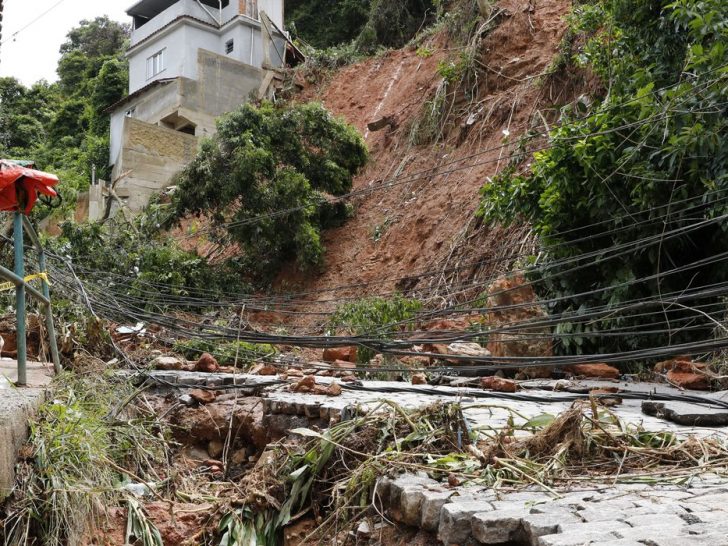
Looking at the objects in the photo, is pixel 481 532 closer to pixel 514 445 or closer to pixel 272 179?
pixel 514 445

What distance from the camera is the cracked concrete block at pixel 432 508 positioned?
10.0ft

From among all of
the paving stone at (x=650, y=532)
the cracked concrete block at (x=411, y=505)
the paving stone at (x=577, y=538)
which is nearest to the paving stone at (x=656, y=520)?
the paving stone at (x=650, y=532)

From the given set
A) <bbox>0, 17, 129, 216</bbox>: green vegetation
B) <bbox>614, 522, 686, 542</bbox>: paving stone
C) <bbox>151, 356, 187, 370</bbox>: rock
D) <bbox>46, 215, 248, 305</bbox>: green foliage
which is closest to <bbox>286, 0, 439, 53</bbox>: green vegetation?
<bbox>0, 17, 129, 216</bbox>: green vegetation

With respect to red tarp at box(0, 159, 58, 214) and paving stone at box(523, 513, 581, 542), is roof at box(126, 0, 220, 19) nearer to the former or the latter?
red tarp at box(0, 159, 58, 214)

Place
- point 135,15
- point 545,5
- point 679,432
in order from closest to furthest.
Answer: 1. point 679,432
2. point 545,5
3. point 135,15

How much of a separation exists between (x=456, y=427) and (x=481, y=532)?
1.25 m

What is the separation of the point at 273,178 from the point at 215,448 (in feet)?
30.0

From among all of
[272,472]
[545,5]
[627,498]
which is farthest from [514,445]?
[545,5]

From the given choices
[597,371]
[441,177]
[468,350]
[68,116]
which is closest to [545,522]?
[597,371]

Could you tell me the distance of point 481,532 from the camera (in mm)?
2719

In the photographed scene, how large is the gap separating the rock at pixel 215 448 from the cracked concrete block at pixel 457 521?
10.9 ft

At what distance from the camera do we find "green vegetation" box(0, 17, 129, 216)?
1045 inches

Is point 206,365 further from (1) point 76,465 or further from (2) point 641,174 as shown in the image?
(2) point 641,174

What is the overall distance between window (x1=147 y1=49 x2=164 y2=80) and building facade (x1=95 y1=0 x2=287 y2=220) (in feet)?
0.12
